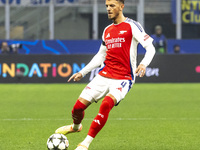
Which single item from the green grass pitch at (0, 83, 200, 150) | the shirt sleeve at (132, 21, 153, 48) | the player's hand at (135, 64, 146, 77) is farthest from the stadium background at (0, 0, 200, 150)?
the shirt sleeve at (132, 21, 153, 48)

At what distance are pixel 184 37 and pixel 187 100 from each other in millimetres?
14073

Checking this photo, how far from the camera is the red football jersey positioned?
7449 millimetres

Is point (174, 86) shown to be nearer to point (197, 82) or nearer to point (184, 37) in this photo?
point (197, 82)

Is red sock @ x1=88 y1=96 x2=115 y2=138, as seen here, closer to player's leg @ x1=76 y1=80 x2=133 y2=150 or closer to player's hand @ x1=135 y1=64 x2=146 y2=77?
player's leg @ x1=76 y1=80 x2=133 y2=150

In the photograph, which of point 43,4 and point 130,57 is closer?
point 130,57

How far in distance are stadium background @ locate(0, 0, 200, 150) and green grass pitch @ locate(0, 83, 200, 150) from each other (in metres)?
0.01

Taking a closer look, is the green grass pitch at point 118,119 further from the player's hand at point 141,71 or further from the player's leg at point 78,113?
the player's hand at point 141,71

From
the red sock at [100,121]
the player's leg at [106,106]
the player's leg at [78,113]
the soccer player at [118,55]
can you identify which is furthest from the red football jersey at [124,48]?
the red sock at [100,121]

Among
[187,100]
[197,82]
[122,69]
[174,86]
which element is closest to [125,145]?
[122,69]

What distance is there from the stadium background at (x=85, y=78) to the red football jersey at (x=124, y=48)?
40.4 inches

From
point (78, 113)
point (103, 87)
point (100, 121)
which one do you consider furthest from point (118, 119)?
point (100, 121)

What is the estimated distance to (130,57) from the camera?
7492 mm

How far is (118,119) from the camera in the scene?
36.4ft

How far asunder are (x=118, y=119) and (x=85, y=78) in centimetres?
1023
